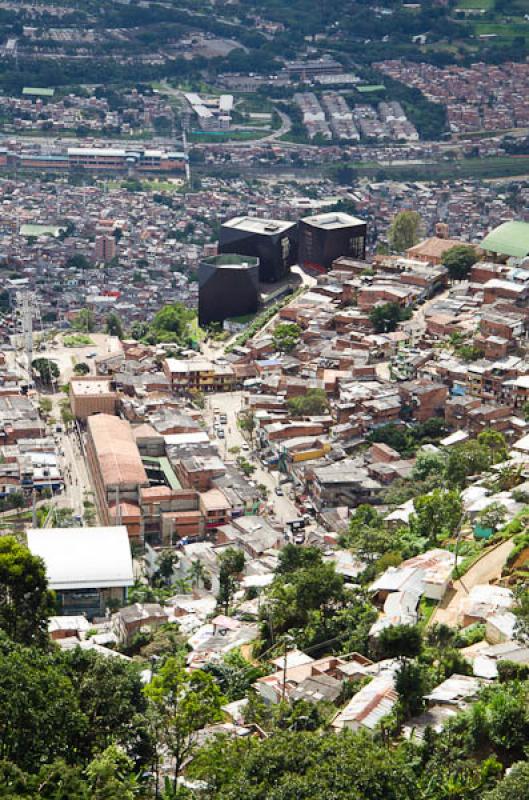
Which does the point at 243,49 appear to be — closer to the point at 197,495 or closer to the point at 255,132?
the point at 255,132

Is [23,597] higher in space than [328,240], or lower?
higher

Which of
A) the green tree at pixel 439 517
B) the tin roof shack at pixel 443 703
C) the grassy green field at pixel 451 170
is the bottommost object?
the grassy green field at pixel 451 170

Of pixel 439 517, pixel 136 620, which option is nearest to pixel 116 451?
pixel 136 620

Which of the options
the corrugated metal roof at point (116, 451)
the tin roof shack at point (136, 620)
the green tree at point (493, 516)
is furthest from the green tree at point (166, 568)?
the green tree at point (493, 516)

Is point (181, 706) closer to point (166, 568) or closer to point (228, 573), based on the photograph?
point (228, 573)

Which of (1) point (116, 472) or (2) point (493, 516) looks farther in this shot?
(1) point (116, 472)

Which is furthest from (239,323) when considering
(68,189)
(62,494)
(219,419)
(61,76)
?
(61,76)

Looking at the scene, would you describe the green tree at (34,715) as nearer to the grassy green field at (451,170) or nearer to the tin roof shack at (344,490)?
the tin roof shack at (344,490)
